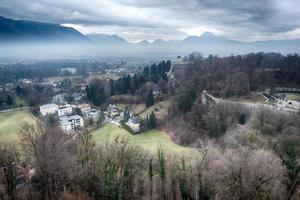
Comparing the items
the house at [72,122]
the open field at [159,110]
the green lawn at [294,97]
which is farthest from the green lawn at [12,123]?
the green lawn at [294,97]

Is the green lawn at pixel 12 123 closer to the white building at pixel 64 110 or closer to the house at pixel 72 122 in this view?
the white building at pixel 64 110

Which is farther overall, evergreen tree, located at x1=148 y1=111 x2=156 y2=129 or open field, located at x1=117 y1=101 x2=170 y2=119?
open field, located at x1=117 y1=101 x2=170 y2=119

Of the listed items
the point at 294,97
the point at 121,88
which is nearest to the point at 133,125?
the point at 121,88

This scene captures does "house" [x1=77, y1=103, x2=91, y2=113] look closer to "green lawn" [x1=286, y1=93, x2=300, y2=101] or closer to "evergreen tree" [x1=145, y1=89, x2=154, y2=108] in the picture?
"evergreen tree" [x1=145, y1=89, x2=154, y2=108]

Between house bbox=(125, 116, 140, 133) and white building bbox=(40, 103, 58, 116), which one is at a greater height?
house bbox=(125, 116, 140, 133)

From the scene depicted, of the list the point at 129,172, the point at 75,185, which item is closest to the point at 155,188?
the point at 129,172

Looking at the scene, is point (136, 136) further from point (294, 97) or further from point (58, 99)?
point (58, 99)

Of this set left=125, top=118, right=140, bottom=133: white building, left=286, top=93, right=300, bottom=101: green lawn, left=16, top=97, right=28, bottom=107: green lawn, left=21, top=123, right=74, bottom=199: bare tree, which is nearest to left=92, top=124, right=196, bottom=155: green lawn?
left=125, top=118, right=140, bottom=133: white building

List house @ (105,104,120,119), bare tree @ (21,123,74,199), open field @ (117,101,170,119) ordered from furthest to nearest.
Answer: house @ (105,104,120,119) < open field @ (117,101,170,119) < bare tree @ (21,123,74,199)

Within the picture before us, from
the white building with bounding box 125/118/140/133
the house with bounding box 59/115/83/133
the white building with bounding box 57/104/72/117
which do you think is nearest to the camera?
the white building with bounding box 125/118/140/133
